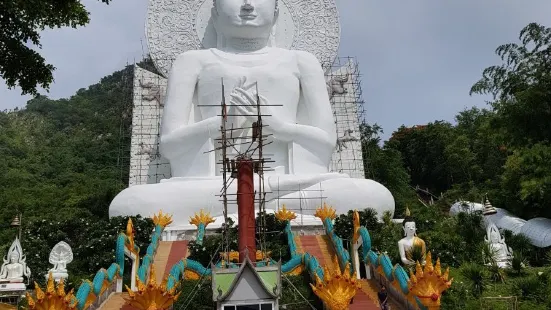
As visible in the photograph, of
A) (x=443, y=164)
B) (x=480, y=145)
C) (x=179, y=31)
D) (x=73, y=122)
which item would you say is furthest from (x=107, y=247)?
(x=73, y=122)

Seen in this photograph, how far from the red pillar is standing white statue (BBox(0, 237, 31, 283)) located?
379 cm

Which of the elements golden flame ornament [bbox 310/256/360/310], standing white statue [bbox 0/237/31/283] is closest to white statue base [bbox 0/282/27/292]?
standing white statue [bbox 0/237/31/283]

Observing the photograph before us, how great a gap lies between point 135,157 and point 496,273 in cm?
1111

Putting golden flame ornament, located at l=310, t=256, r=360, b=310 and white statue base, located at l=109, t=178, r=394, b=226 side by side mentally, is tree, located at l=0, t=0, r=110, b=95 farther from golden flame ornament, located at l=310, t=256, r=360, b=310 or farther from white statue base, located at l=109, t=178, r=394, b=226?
white statue base, located at l=109, t=178, r=394, b=226

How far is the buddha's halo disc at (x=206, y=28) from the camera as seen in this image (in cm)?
1731

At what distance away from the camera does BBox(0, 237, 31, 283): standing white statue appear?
948 centimetres

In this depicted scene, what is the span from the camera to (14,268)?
31.7 ft

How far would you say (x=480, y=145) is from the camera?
30469mm

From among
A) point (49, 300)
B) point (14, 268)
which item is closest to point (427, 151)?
point (14, 268)

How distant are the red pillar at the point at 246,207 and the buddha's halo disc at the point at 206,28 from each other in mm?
9477

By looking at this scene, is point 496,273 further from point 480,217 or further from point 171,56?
point 171,56

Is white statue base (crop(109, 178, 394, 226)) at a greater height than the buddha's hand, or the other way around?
the buddha's hand


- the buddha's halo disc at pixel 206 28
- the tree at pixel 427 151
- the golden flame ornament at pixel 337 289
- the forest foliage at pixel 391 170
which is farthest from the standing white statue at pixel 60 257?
the tree at pixel 427 151

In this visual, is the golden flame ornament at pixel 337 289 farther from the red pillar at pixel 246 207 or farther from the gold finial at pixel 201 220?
the gold finial at pixel 201 220
